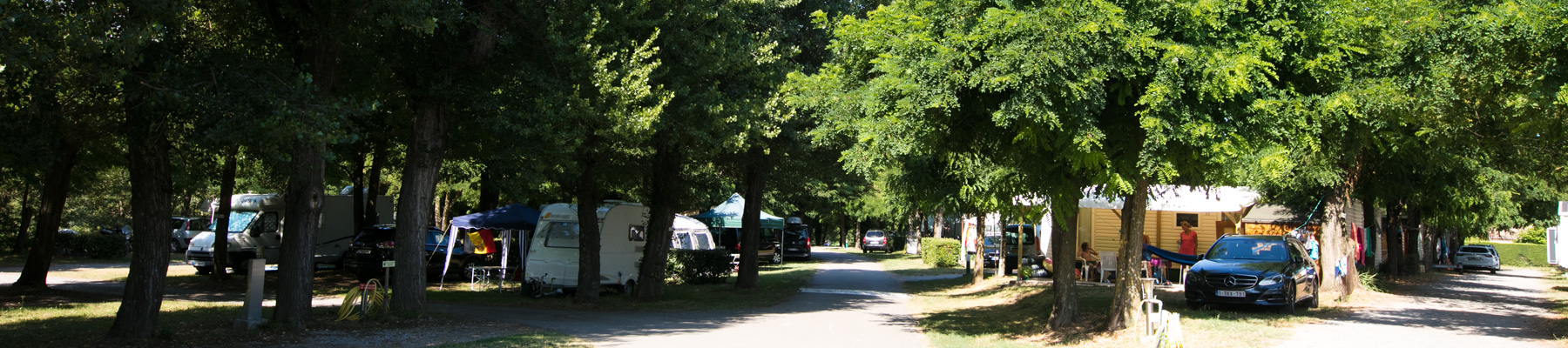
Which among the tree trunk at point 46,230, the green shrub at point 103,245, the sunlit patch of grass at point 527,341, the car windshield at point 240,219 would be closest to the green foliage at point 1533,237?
the sunlit patch of grass at point 527,341

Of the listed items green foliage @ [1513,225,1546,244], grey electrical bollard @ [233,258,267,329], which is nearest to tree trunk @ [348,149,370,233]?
grey electrical bollard @ [233,258,267,329]

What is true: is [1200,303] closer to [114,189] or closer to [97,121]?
[97,121]

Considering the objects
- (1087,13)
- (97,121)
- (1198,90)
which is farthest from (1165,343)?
(97,121)

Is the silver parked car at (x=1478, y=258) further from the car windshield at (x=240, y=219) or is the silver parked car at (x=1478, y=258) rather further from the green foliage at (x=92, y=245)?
the green foliage at (x=92, y=245)

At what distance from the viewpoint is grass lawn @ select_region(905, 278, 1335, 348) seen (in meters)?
11.1

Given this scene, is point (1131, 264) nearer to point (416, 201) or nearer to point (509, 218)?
point (416, 201)

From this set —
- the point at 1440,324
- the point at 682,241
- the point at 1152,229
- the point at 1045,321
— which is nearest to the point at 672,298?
the point at 1045,321

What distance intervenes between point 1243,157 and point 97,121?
14.3 m

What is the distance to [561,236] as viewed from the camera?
17781mm

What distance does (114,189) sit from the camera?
36594mm

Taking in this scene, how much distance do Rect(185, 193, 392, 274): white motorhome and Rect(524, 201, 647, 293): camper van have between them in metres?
7.91

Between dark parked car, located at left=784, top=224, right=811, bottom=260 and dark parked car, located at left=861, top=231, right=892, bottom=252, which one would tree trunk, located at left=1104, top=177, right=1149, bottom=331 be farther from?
dark parked car, located at left=861, top=231, right=892, bottom=252

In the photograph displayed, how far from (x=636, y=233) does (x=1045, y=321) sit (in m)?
8.42

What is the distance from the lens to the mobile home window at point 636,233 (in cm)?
1797
